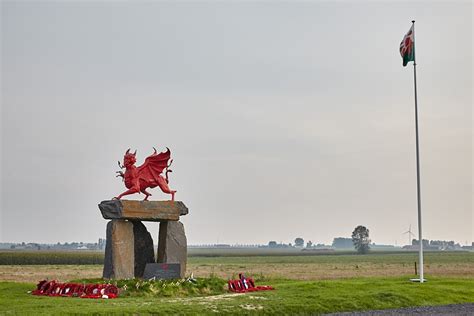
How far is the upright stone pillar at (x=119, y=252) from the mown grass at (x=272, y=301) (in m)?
2.86

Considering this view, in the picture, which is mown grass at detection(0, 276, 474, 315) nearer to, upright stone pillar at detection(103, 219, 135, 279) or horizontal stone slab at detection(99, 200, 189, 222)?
upright stone pillar at detection(103, 219, 135, 279)

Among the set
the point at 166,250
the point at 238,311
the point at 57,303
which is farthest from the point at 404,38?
the point at 57,303

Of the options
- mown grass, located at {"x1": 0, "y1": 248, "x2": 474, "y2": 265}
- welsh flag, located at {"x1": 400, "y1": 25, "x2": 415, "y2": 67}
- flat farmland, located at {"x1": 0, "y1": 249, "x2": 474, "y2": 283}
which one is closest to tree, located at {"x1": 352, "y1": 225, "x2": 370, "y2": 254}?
mown grass, located at {"x1": 0, "y1": 248, "x2": 474, "y2": 265}

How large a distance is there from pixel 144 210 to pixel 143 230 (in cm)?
190

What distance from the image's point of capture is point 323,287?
2464cm

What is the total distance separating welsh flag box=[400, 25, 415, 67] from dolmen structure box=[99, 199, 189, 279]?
12593 mm

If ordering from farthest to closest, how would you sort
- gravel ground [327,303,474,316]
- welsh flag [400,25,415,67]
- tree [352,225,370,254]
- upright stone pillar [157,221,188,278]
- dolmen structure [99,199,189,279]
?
tree [352,225,370,254]
welsh flag [400,25,415,67]
upright stone pillar [157,221,188,278]
dolmen structure [99,199,189,279]
gravel ground [327,303,474,316]

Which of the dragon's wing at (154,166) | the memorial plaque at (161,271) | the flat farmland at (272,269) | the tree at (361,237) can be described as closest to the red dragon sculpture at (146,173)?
the dragon's wing at (154,166)

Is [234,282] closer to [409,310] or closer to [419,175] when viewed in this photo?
[409,310]

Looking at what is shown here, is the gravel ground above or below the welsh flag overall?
below

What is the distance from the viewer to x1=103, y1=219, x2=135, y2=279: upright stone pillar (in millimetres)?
25797

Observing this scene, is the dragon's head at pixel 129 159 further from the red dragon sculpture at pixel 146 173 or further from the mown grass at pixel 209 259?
the mown grass at pixel 209 259

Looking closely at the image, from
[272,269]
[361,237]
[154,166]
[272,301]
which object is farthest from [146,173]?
[361,237]

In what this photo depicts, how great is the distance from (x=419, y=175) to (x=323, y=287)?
7.76m
